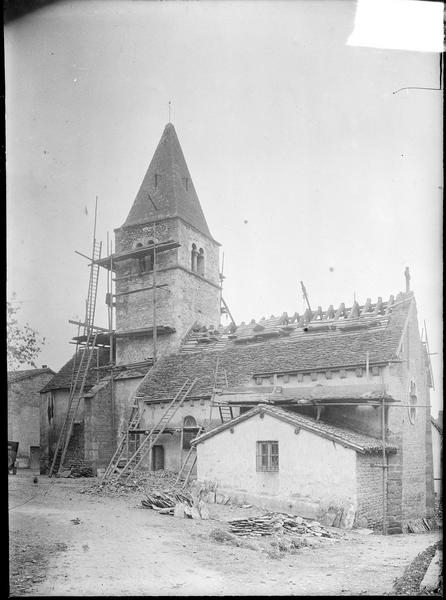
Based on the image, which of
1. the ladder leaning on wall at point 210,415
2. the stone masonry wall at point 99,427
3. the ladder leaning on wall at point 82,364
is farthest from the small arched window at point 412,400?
the ladder leaning on wall at point 82,364

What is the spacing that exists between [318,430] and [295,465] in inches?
45.0

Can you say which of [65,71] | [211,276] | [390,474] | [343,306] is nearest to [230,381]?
[211,276]

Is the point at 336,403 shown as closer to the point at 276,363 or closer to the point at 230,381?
the point at 276,363

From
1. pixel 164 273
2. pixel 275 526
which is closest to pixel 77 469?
pixel 275 526

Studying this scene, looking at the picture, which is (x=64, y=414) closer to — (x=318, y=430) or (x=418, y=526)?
(x=318, y=430)

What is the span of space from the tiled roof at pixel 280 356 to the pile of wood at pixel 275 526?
344 centimetres

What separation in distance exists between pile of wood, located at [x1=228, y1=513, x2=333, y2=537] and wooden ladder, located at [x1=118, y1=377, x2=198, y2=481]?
2851 mm

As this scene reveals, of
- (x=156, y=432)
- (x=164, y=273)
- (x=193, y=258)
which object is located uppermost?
(x=193, y=258)

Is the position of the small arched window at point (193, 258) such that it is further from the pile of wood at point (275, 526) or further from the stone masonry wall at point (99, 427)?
the pile of wood at point (275, 526)

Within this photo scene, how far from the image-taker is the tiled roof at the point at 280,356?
1392 cm

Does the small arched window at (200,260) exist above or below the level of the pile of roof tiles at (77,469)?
above

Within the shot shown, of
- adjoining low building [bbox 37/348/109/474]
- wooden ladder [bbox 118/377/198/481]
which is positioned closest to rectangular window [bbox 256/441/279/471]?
wooden ladder [bbox 118/377/198/481]

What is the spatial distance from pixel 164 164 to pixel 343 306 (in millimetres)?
6644

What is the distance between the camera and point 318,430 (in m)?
13.5
